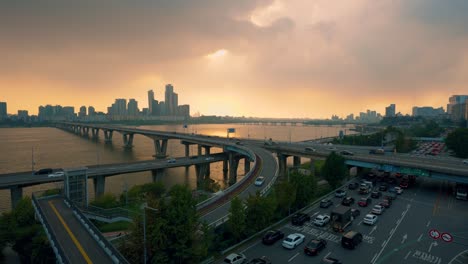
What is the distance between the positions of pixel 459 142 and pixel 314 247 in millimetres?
89678

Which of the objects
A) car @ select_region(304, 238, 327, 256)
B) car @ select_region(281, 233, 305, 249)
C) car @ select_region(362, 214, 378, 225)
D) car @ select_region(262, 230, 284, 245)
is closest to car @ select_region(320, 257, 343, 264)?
car @ select_region(304, 238, 327, 256)

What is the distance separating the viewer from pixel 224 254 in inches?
957

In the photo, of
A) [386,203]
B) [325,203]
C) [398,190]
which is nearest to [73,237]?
[325,203]

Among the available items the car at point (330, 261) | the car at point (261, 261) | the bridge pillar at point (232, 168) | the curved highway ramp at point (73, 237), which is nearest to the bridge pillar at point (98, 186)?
the curved highway ramp at point (73, 237)

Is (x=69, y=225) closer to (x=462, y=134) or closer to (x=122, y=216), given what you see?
(x=122, y=216)

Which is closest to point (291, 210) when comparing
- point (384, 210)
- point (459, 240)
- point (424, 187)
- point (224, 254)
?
point (384, 210)

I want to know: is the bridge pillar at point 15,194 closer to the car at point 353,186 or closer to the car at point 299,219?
the car at point 299,219

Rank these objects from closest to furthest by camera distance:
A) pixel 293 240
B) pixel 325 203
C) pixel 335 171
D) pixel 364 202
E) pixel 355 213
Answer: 1. pixel 293 240
2. pixel 355 213
3. pixel 325 203
4. pixel 364 202
5. pixel 335 171

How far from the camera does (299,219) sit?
3130 cm

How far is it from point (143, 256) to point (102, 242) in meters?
4.12

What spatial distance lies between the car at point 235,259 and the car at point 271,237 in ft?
13.3

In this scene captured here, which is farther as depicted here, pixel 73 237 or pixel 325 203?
pixel 325 203

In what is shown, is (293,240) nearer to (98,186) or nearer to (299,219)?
(299,219)

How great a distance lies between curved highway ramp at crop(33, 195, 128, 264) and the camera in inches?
779
